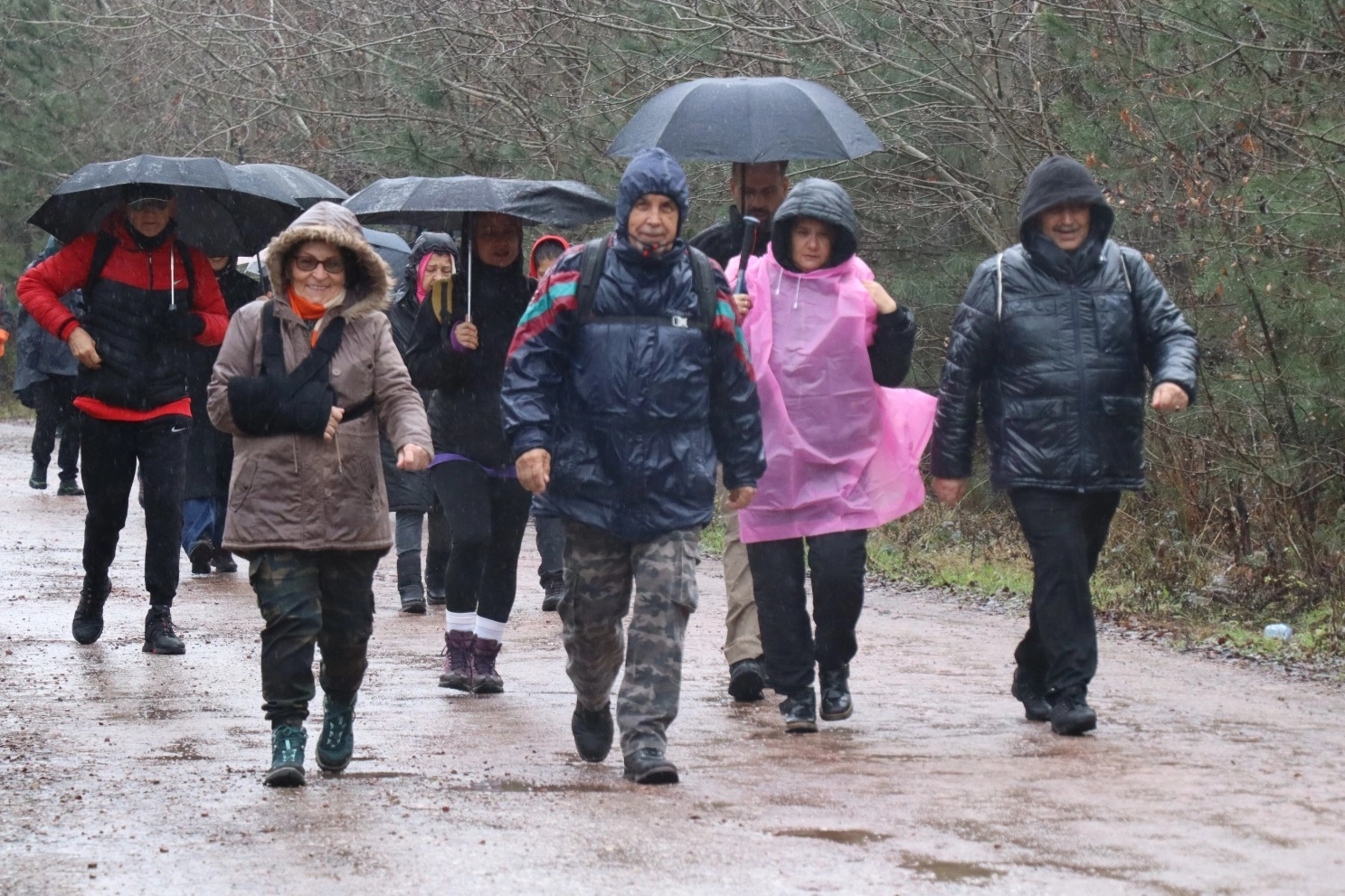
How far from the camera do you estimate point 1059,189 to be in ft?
23.8

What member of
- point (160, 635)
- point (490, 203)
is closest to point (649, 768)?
point (490, 203)

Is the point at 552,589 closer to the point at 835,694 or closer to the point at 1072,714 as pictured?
the point at 835,694

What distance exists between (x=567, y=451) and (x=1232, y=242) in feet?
18.8

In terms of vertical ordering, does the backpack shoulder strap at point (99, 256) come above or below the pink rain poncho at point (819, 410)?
above

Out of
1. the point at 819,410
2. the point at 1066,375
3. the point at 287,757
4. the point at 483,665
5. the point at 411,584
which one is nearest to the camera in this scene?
the point at 287,757

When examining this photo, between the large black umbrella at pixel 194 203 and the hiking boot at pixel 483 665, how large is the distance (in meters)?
2.62

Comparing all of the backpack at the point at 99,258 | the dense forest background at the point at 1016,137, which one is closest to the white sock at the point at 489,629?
the backpack at the point at 99,258

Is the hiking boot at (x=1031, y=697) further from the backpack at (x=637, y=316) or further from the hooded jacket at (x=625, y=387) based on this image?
the backpack at (x=637, y=316)

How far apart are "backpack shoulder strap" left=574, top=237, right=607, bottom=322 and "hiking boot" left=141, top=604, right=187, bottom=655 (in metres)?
3.62

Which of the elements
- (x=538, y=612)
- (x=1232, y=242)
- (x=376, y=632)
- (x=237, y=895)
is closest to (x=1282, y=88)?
(x=1232, y=242)

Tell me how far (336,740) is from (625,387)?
143 cm

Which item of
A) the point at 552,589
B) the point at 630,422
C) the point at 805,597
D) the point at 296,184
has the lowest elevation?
the point at 552,589

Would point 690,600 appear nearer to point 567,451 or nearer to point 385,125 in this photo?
A: point 567,451

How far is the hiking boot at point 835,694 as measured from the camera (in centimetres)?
744
